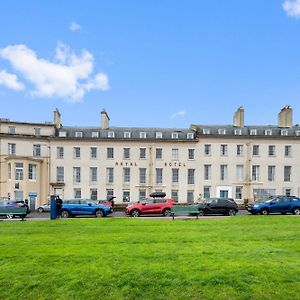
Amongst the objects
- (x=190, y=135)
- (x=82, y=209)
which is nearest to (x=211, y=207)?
(x=82, y=209)

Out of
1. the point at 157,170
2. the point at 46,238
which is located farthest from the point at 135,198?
the point at 46,238

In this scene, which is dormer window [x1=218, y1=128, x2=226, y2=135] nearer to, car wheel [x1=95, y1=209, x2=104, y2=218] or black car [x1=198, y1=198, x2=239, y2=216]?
black car [x1=198, y1=198, x2=239, y2=216]

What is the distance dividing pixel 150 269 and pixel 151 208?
805 inches

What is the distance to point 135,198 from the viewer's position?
4928cm

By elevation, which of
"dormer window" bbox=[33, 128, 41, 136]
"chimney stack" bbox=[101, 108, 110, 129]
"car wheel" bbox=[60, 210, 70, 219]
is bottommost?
"car wheel" bbox=[60, 210, 70, 219]

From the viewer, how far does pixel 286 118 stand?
52531mm

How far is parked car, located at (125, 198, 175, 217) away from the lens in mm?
28219

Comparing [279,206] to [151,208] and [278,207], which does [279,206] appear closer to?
[278,207]

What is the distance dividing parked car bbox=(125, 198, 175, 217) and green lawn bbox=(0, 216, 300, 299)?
16139mm

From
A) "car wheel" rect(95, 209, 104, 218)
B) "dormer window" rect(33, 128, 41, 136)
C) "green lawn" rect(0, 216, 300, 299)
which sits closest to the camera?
"green lawn" rect(0, 216, 300, 299)

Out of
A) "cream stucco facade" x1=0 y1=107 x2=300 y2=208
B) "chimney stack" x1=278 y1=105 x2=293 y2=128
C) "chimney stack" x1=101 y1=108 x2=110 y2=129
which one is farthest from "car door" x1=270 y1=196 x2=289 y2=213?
"chimney stack" x1=101 y1=108 x2=110 y2=129

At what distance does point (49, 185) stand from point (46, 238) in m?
37.2

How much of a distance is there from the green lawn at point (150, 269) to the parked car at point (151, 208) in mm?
16139

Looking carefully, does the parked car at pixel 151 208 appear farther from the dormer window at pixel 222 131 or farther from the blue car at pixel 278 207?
the dormer window at pixel 222 131
